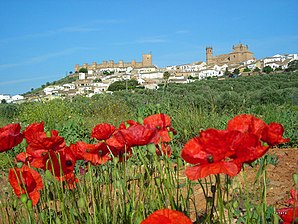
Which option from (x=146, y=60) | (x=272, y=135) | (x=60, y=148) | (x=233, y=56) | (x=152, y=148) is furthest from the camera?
(x=146, y=60)

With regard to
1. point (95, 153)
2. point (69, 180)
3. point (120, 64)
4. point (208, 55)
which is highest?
point (208, 55)

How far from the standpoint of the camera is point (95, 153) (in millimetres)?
1411

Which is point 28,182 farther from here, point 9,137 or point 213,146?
point 213,146

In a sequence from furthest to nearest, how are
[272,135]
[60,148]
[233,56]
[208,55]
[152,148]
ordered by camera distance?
[208,55] < [233,56] < [60,148] < [152,148] < [272,135]

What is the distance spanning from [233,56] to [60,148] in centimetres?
10244

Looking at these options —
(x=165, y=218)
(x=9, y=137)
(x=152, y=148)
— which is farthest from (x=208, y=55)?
(x=165, y=218)

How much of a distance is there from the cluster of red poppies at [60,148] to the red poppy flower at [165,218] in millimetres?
344

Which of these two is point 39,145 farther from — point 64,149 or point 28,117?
point 28,117

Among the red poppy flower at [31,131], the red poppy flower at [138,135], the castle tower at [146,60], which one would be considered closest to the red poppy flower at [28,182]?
the red poppy flower at [31,131]

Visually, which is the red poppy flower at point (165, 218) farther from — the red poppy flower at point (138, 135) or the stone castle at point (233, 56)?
the stone castle at point (233, 56)

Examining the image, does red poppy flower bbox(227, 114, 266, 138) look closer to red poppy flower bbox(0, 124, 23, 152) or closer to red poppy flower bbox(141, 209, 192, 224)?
red poppy flower bbox(141, 209, 192, 224)

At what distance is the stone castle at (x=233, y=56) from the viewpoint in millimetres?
99500

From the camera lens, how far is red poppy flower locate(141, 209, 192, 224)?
803 millimetres

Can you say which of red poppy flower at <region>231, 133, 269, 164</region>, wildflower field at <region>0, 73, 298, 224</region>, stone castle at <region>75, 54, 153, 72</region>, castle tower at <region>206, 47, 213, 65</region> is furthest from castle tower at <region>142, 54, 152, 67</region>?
red poppy flower at <region>231, 133, 269, 164</region>
